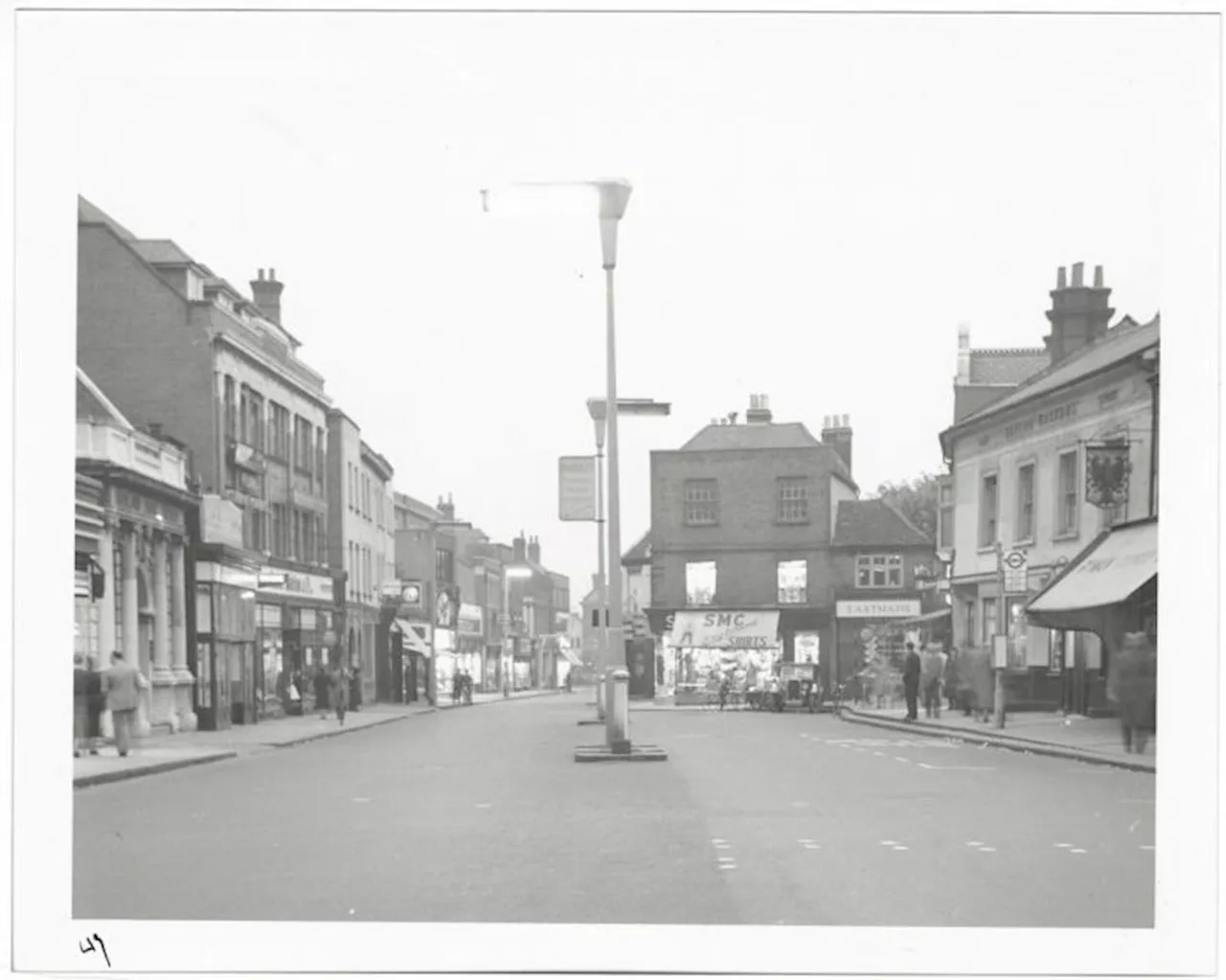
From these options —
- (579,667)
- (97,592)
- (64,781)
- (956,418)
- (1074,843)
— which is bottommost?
(579,667)

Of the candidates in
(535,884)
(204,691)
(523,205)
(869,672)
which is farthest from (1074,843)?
(869,672)

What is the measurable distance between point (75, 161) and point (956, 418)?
15031mm

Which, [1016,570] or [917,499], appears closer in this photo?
[1016,570]

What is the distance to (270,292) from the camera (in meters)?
11.1

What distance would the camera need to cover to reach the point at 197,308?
42.4 ft

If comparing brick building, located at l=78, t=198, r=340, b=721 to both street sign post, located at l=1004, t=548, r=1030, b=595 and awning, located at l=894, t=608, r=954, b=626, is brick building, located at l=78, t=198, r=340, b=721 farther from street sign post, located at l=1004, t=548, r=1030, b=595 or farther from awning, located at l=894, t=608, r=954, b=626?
awning, located at l=894, t=608, r=954, b=626

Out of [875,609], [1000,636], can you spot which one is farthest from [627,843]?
[875,609]

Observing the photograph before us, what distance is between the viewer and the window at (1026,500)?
21453 mm

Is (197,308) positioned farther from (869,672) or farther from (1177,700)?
(869,672)

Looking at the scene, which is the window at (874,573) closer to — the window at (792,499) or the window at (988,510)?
the window at (792,499)

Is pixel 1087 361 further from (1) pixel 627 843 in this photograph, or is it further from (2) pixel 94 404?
(2) pixel 94 404

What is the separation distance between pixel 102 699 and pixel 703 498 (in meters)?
44.3

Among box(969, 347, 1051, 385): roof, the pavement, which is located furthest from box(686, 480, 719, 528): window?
box(969, 347, 1051, 385): roof

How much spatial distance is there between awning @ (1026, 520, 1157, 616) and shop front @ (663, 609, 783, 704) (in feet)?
107
